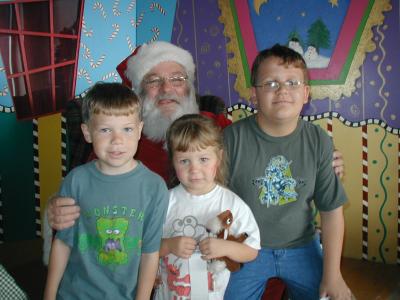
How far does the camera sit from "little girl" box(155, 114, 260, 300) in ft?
5.04

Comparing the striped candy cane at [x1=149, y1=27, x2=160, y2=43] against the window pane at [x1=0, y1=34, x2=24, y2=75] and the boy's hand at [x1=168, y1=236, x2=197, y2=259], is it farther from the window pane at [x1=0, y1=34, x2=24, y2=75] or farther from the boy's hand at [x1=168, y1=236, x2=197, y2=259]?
the boy's hand at [x1=168, y1=236, x2=197, y2=259]

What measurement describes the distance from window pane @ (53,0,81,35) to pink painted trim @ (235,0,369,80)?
4.53 ft

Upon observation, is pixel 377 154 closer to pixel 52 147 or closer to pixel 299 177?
pixel 299 177

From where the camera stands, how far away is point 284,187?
5.81 ft

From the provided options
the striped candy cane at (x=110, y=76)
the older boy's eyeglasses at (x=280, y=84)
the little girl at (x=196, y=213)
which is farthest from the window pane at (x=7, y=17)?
the older boy's eyeglasses at (x=280, y=84)

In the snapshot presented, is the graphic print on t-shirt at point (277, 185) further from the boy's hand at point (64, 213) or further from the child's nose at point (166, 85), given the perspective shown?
the child's nose at point (166, 85)

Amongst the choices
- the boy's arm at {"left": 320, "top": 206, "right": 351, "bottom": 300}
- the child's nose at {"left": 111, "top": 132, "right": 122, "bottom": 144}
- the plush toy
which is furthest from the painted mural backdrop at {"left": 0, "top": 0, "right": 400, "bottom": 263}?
the child's nose at {"left": 111, "top": 132, "right": 122, "bottom": 144}

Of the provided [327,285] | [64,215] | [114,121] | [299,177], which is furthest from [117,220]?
[327,285]

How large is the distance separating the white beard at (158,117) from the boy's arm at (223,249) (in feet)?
3.14

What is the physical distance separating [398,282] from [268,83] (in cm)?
215

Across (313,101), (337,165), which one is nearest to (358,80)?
(313,101)

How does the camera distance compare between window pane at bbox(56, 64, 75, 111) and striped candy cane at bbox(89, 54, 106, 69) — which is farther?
striped candy cane at bbox(89, 54, 106, 69)

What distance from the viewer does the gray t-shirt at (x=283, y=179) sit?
1.77 meters

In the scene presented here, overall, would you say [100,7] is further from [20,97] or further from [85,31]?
[20,97]
